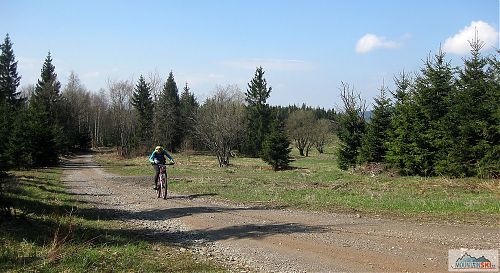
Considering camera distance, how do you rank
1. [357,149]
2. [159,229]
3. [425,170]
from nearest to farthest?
[159,229], [425,170], [357,149]

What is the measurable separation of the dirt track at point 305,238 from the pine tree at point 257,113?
62.0m

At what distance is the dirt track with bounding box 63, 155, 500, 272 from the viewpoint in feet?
23.2

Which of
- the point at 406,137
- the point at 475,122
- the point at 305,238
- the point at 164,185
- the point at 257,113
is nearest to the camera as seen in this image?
the point at 305,238

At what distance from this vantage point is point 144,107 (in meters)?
81.9

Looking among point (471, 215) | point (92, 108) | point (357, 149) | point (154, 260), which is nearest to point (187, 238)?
point (154, 260)

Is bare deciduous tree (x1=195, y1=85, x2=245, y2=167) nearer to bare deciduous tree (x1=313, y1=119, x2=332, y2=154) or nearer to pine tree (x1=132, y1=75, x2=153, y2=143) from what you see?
pine tree (x1=132, y1=75, x2=153, y2=143)

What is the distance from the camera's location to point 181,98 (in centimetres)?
9906

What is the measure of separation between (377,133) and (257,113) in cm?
4667

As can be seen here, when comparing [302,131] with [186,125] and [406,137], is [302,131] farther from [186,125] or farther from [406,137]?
[406,137]

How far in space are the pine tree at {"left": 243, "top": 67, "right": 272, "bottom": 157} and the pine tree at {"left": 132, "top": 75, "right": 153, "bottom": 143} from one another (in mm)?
19266

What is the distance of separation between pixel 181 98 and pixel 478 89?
82.0 m

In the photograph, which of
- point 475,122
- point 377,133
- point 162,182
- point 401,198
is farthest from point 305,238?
point 377,133

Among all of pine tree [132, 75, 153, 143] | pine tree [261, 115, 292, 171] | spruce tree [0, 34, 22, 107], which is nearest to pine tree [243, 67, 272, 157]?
pine tree [132, 75, 153, 143]

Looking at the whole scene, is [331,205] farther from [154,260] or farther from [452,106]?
[452,106]
